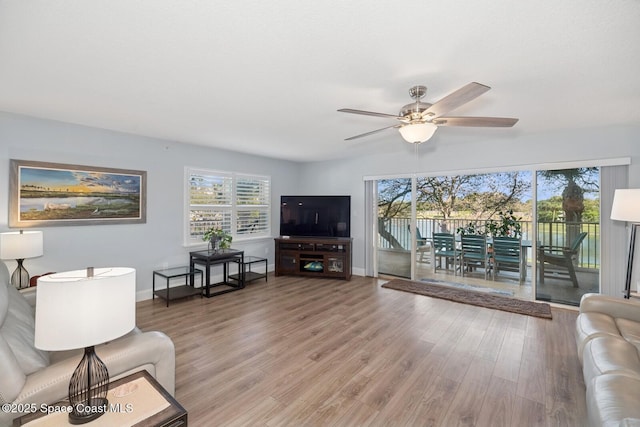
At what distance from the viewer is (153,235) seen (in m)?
4.30

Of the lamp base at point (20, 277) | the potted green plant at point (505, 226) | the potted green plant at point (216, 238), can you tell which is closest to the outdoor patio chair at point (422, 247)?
the potted green plant at point (505, 226)

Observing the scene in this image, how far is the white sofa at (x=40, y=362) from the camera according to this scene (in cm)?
126

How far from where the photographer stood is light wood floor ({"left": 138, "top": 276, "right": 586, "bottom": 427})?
6.33 feet

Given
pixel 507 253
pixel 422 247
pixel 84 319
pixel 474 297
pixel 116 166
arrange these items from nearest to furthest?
pixel 84 319 < pixel 116 166 < pixel 474 297 < pixel 507 253 < pixel 422 247

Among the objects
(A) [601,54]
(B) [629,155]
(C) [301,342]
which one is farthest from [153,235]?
(B) [629,155]

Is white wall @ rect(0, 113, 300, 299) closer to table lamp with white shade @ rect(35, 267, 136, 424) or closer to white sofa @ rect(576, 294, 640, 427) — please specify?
table lamp with white shade @ rect(35, 267, 136, 424)

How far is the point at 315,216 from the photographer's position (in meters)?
5.76

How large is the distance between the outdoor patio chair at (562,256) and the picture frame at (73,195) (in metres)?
5.91

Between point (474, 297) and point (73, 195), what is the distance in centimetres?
574

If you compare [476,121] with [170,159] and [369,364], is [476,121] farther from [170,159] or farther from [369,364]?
[170,159]

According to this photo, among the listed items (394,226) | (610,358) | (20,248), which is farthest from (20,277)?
(394,226)

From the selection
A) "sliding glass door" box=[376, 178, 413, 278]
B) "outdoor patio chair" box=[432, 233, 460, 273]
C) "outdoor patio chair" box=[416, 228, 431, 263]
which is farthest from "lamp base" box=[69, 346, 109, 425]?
"outdoor patio chair" box=[432, 233, 460, 273]

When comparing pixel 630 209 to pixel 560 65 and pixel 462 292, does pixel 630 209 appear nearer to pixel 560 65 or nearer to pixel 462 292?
pixel 560 65

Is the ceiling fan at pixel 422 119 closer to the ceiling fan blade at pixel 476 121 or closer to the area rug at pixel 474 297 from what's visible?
the ceiling fan blade at pixel 476 121
